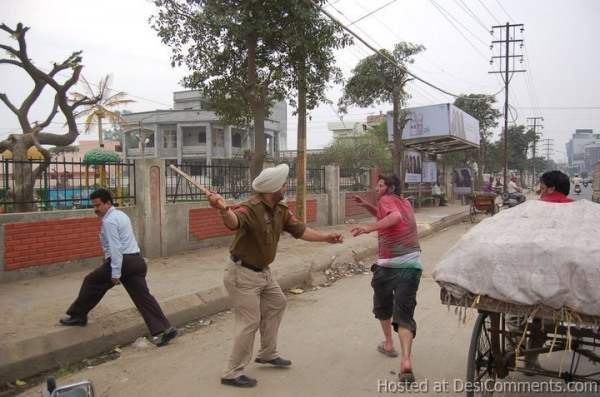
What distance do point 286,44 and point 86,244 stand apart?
527cm

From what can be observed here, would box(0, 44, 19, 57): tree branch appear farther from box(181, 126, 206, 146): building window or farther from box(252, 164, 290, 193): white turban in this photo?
box(181, 126, 206, 146): building window

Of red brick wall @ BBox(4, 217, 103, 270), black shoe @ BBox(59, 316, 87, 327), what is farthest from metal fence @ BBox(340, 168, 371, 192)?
→ black shoe @ BBox(59, 316, 87, 327)

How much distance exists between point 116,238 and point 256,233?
172cm

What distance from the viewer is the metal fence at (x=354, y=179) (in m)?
16.8

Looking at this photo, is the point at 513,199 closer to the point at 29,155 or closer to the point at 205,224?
the point at 205,224

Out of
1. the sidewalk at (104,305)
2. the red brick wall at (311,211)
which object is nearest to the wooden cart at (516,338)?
the sidewalk at (104,305)

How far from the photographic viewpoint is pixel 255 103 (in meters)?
10.4

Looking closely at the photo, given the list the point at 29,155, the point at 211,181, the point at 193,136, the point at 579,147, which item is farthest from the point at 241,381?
the point at 579,147

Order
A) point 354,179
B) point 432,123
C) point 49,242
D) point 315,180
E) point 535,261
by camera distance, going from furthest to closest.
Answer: point 432,123, point 354,179, point 315,180, point 49,242, point 535,261

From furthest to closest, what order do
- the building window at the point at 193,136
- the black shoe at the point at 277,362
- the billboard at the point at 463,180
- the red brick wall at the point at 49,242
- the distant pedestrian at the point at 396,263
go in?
the building window at the point at 193,136 → the billboard at the point at 463,180 → the red brick wall at the point at 49,242 → the black shoe at the point at 277,362 → the distant pedestrian at the point at 396,263

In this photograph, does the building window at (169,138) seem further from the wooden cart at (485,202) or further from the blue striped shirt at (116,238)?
the blue striped shirt at (116,238)

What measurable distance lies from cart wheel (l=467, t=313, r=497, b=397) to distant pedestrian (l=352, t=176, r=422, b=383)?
2.23ft

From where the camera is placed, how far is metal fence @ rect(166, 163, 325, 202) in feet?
32.1

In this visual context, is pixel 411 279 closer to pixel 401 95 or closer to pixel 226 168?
pixel 226 168
